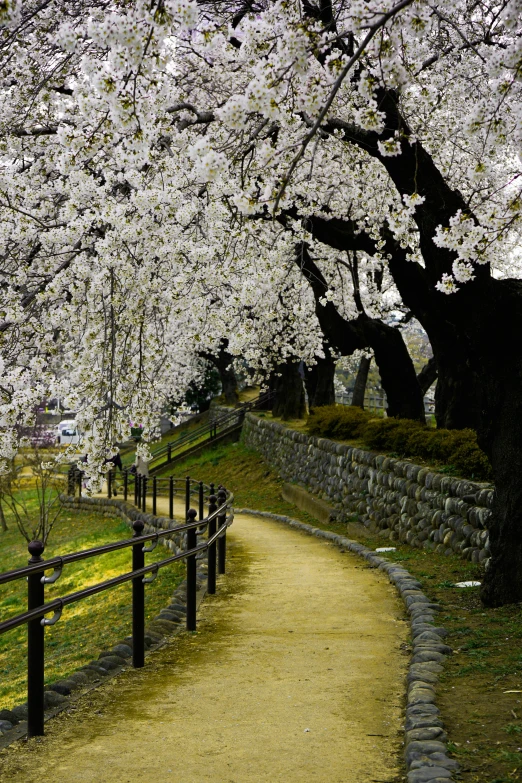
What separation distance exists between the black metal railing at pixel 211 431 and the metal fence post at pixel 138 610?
2617 centimetres

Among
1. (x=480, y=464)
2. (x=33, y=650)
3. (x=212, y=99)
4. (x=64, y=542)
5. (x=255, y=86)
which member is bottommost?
(x=64, y=542)

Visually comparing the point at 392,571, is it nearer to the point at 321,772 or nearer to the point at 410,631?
the point at 410,631

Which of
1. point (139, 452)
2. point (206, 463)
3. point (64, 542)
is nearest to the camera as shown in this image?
point (139, 452)

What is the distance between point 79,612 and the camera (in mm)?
13383

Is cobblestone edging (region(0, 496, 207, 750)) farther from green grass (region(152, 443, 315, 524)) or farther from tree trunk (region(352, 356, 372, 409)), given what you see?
tree trunk (region(352, 356, 372, 409))

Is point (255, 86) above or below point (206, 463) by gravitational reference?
above

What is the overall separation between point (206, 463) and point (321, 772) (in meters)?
25.3

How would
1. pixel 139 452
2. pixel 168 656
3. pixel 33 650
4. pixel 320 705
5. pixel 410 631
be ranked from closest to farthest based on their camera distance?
1. pixel 33 650
2. pixel 320 705
3. pixel 168 656
4. pixel 410 631
5. pixel 139 452

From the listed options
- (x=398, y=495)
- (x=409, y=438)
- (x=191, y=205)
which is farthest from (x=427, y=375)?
(x=191, y=205)

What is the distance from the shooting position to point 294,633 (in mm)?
7352

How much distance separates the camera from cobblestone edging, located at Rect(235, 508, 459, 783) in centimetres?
390

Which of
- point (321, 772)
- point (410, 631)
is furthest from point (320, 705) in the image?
point (410, 631)

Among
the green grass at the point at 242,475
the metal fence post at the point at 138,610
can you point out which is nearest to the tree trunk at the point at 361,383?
the green grass at the point at 242,475

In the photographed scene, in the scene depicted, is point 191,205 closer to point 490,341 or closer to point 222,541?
point 490,341
